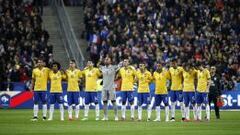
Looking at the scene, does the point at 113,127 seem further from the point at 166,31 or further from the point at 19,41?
the point at 166,31

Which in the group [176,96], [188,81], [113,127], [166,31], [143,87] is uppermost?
[166,31]

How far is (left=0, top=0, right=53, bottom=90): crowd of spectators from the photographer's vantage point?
5072 cm

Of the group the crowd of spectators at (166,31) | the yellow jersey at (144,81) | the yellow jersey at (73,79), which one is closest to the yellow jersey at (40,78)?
the yellow jersey at (73,79)

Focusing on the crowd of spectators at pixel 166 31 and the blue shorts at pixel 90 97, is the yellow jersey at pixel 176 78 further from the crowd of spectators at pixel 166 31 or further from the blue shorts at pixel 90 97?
the crowd of spectators at pixel 166 31

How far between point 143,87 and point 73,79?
3.41m

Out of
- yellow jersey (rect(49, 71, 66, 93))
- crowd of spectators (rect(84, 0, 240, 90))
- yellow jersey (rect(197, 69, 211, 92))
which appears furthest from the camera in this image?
crowd of spectators (rect(84, 0, 240, 90))

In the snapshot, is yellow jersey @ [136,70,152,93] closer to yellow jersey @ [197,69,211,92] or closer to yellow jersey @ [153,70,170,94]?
yellow jersey @ [153,70,170,94]

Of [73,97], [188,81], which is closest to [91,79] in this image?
[73,97]

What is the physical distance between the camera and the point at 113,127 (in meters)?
33.2

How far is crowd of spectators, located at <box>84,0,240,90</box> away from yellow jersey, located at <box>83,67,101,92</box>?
551 inches

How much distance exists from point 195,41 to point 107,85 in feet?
60.3

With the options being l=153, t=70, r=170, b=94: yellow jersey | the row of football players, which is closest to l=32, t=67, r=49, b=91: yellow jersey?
the row of football players

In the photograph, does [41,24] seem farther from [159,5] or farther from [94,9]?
[159,5]

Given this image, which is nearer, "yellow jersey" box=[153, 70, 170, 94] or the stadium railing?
"yellow jersey" box=[153, 70, 170, 94]
